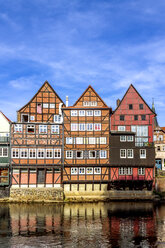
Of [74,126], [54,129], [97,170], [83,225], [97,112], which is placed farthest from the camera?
[97,112]

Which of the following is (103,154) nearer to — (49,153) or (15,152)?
Answer: (49,153)

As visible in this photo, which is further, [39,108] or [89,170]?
[39,108]

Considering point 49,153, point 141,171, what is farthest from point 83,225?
point 141,171

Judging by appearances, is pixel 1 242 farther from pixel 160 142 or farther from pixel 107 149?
pixel 160 142

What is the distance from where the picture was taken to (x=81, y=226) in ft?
110

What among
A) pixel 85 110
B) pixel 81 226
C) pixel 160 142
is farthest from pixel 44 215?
pixel 160 142

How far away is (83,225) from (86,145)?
1924 centimetres

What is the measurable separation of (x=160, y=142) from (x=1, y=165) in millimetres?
37114

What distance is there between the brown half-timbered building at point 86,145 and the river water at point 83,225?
5.66 m

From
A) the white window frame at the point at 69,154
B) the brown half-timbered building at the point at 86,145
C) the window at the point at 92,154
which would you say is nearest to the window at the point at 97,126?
the brown half-timbered building at the point at 86,145

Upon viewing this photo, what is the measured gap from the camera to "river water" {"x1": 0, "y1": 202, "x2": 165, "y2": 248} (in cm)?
2799

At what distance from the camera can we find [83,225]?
33938 millimetres

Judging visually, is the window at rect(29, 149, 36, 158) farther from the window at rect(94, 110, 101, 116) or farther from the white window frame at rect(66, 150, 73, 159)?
the window at rect(94, 110, 101, 116)

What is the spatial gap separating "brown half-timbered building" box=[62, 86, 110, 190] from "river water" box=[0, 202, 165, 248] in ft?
18.6
